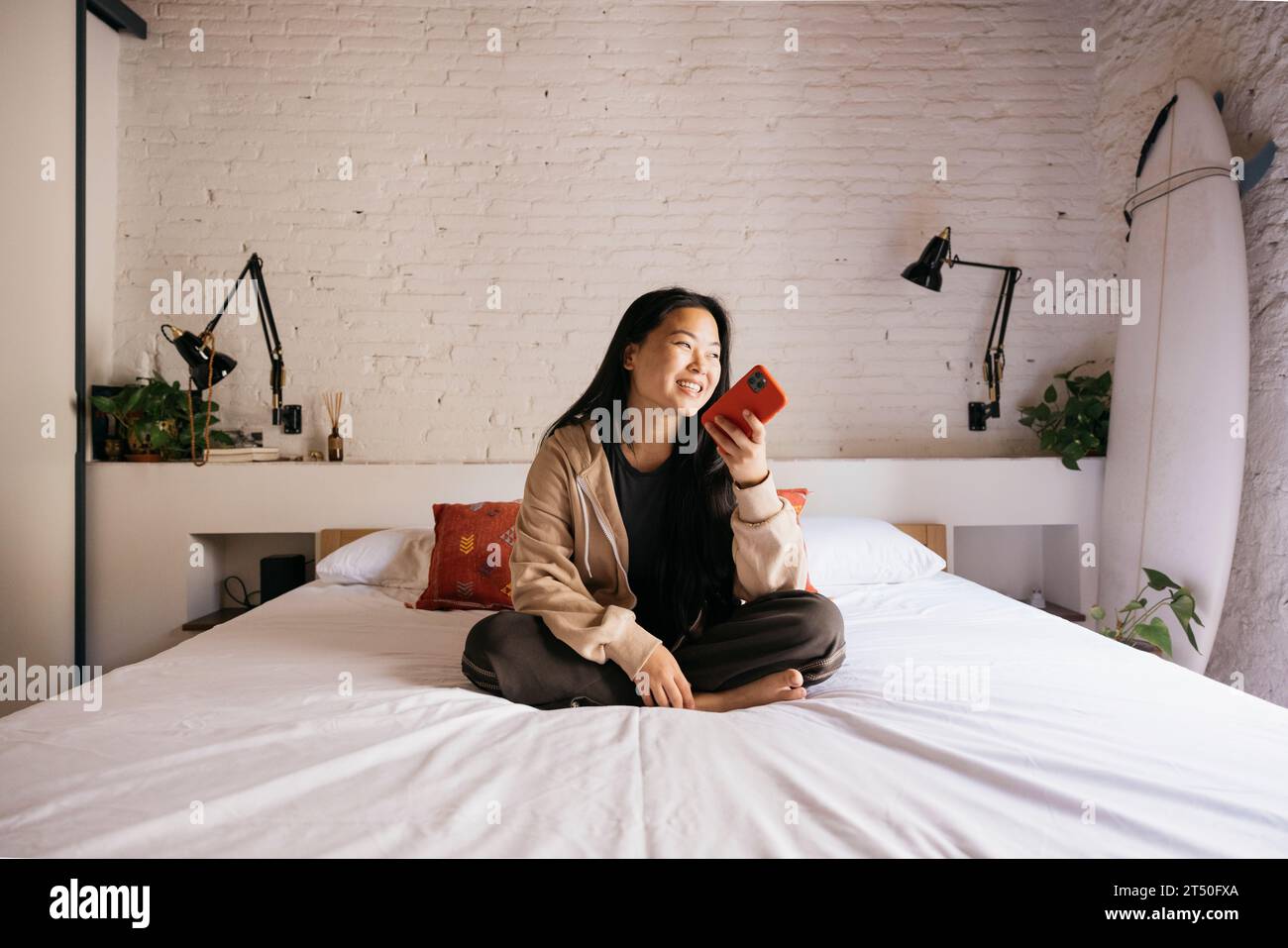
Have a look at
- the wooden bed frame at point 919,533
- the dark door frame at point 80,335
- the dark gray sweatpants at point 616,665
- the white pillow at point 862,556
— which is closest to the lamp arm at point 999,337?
the wooden bed frame at point 919,533

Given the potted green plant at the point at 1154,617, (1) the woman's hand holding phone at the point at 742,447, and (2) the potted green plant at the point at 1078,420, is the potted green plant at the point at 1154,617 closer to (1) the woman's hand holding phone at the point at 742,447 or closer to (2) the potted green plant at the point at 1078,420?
(2) the potted green plant at the point at 1078,420

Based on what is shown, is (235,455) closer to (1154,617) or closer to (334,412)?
(334,412)

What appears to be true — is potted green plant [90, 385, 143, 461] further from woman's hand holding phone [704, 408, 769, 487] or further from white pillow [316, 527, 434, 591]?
woman's hand holding phone [704, 408, 769, 487]

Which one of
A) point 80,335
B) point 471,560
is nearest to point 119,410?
point 80,335

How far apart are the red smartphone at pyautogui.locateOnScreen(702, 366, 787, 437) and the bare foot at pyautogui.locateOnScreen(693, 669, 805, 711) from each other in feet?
1.37

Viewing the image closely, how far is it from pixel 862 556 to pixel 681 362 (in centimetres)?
105

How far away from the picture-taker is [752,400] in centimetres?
134

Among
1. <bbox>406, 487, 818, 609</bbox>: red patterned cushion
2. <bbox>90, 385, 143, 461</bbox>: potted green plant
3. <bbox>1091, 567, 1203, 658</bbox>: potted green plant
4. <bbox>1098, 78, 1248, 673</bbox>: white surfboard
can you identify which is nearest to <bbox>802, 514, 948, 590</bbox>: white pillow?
<bbox>406, 487, 818, 609</bbox>: red patterned cushion

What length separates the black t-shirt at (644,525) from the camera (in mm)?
1505

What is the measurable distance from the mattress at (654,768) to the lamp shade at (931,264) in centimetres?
163

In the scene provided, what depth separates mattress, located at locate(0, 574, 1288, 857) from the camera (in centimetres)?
74

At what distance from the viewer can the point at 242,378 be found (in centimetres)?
275
